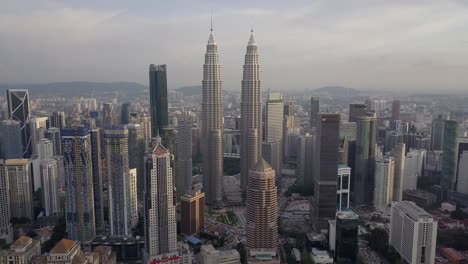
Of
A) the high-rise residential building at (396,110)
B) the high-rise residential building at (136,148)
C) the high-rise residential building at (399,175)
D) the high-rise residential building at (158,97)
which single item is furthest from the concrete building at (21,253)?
the high-rise residential building at (396,110)

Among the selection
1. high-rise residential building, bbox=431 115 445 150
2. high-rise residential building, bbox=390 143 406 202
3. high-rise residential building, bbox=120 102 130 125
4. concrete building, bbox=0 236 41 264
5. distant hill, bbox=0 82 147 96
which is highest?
distant hill, bbox=0 82 147 96

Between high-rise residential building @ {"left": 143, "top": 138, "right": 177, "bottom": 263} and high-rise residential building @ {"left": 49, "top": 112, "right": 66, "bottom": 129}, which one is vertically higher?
high-rise residential building @ {"left": 49, "top": 112, "right": 66, "bottom": 129}

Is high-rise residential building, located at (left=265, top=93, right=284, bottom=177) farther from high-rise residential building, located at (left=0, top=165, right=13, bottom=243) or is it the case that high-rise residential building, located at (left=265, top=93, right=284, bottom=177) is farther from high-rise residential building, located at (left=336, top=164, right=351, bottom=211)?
high-rise residential building, located at (left=0, top=165, right=13, bottom=243)

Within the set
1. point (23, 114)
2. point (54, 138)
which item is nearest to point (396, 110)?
point (54, 138)

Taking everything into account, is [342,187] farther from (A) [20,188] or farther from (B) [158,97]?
(A) [20,188]

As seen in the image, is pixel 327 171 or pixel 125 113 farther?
pixel 125 113

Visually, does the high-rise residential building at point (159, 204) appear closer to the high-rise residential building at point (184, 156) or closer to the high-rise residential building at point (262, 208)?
the high-rise residential building at point (262, 208)

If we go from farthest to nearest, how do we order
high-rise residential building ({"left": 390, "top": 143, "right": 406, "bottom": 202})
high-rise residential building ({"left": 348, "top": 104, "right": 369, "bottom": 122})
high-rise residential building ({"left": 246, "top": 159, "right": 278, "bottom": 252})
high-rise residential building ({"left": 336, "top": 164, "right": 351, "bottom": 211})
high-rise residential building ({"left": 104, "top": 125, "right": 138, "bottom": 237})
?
high-rise residential building ({"left": 348, "top": 104, "right": 369, "bottom": 122})
high-rise residential building ({"left": 390, "top": 143, "right": 406, "bottom": 202})
high-rise residential building ({"left": 336, "top": 164, "right": 351, "bottom": 211})
high-rise residential building ({"left": 104, "top": 125, "right": 138, "bottom": 237})
high-rise residential building ({"left": 246, "top": 159, "right": 278, "bottom": 252})

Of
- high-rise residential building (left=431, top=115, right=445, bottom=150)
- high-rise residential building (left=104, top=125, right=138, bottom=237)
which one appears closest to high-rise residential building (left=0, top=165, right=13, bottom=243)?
high-rise residential building (left=104, top=125, right=138, bottom=237)
